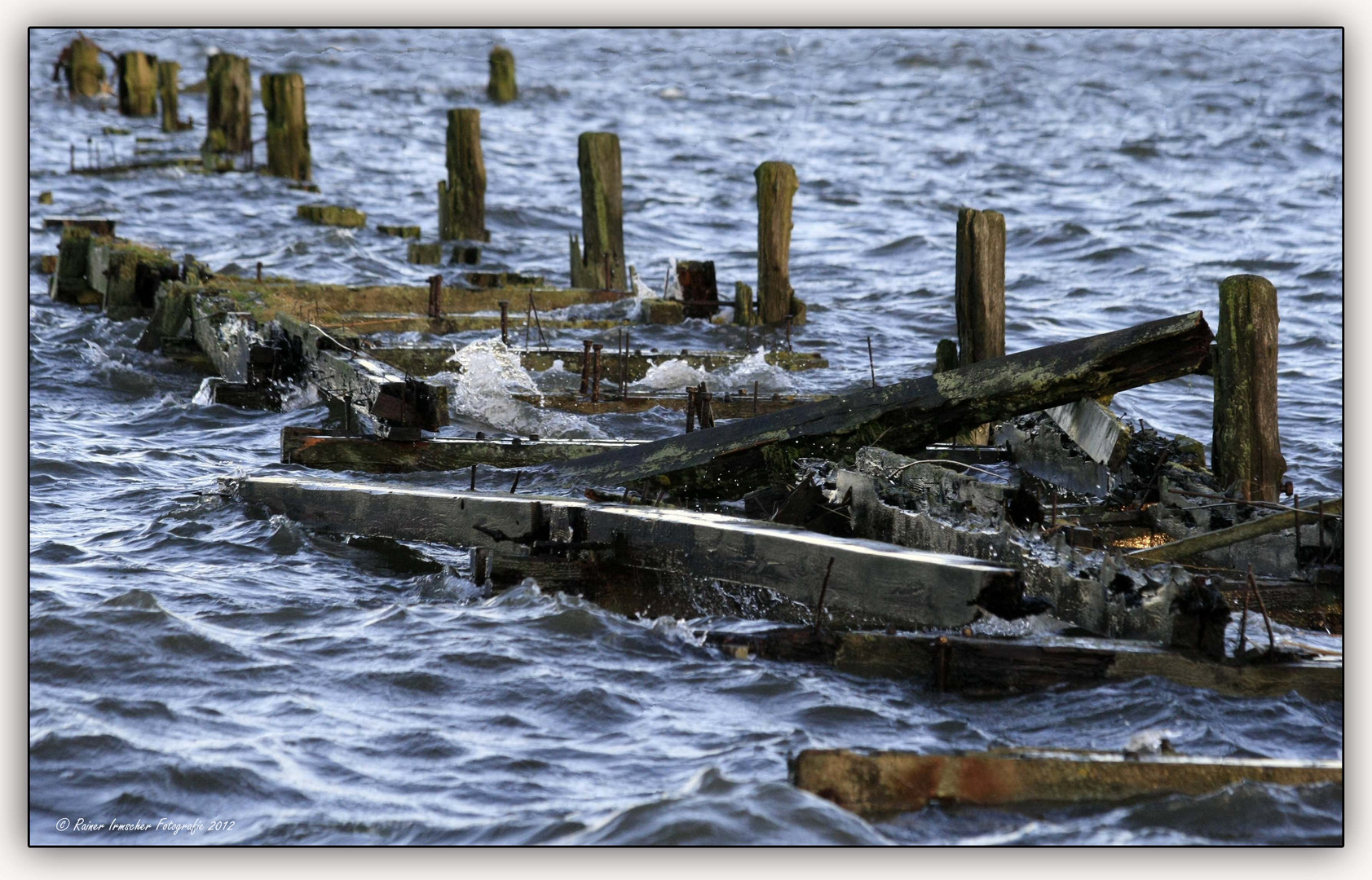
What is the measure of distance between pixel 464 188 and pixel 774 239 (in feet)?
21.7

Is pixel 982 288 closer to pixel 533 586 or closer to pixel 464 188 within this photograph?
pixel 533 586

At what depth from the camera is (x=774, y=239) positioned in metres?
14.0

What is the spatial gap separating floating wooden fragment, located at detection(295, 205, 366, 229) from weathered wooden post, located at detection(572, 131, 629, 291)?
5.18 metres

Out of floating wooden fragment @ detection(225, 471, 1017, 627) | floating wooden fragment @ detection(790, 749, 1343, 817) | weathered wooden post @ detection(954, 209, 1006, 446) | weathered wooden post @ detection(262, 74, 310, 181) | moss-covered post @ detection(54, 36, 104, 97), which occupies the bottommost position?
floating wooden fragment @ detection(790, 749, 1343, 817)

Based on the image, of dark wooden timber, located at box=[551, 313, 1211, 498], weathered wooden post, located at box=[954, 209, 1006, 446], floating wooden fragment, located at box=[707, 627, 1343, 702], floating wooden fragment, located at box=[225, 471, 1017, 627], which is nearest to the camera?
floating wooden fragment, located at box=[707, 627, 1343, 702]

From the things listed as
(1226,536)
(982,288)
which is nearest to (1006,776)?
(1226,536)

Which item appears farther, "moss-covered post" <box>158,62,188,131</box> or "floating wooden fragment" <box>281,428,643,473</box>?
"moss-covered post" <box>158,62,188,131</box>

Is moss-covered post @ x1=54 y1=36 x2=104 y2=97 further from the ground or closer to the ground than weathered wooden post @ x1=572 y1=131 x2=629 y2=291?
further from the ground

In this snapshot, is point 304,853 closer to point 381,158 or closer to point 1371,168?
point 1371,168

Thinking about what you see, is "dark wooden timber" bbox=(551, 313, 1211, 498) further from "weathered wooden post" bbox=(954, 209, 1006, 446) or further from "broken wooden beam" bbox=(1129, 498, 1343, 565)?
"weathered wooden post" bbox=(954, 209, 1006, 446)

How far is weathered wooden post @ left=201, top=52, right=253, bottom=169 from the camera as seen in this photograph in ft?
85.0

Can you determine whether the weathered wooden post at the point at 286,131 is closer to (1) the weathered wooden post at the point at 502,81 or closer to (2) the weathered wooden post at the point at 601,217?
(2) the weathered wooden post at the point at 601,217

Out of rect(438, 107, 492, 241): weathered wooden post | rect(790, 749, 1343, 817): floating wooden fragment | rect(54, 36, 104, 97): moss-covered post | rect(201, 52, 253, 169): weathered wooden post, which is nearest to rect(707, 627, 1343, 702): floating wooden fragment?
rect(790, 749, 1343, 817): floating wooden fragment
